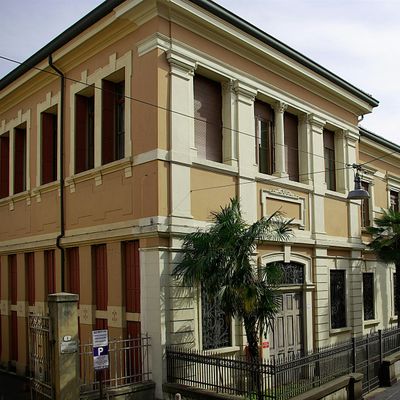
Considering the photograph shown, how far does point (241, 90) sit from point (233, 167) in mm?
2021

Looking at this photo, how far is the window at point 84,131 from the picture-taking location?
47.1ft

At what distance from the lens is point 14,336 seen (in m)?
17.3

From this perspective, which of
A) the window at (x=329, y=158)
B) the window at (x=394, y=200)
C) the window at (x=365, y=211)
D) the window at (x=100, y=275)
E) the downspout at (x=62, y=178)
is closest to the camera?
the window at (x=100, y=275)

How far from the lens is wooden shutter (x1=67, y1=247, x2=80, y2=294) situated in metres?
14.2

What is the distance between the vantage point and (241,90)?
13.8 metres

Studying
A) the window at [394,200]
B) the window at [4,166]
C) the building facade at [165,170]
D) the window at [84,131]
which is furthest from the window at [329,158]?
the window at [4,166]

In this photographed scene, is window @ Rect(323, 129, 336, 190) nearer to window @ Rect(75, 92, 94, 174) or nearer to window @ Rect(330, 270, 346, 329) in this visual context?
window @ Rect(330, 270, 346, 329)

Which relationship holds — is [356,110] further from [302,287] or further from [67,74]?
[67,74]

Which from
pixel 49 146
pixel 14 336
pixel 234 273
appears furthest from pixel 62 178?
pixel 234 273

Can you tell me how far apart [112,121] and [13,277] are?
23.9ft

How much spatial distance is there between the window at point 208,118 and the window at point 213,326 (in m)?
3.48

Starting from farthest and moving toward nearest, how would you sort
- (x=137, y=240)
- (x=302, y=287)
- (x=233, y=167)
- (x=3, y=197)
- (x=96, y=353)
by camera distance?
(x=3, y=197) < (x=302, y=287) < (x=233, y=167) < (x=137, y=240) < (x=96, y=353)

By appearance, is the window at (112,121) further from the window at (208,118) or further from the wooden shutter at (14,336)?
the wooden shutter at (14,336)

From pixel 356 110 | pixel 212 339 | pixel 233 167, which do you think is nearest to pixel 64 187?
pixel 233 167
